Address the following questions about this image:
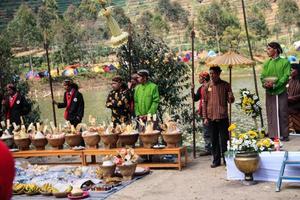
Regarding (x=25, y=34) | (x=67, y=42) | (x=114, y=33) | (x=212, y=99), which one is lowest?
(x=212, y=99)

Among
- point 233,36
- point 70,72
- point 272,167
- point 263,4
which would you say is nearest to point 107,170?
point 272,167

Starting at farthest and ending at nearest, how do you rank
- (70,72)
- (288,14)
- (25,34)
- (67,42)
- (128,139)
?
1. (25,34)
2. (288,14)
3. (67,42)
4. (70,72)
5. (128,139)

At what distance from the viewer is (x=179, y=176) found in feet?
22.6

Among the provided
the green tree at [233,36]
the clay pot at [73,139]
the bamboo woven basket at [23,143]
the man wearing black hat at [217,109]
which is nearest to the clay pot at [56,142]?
the clay pot at [73,139]

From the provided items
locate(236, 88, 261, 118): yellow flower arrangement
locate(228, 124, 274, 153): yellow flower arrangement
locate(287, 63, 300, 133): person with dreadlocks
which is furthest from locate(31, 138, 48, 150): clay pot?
locate(287, 63, 300, 133): person with dreadlocks

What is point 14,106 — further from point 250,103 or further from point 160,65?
point 250,103

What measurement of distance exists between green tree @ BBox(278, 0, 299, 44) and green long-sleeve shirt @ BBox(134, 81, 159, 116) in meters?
50.0

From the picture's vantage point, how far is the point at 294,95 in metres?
8.91

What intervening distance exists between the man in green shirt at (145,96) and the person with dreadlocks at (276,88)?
4.93 feet

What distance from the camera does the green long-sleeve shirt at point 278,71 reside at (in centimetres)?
773

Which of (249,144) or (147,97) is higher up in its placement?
(147,97)

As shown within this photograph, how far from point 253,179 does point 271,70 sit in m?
2.10

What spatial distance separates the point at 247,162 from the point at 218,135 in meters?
1.25

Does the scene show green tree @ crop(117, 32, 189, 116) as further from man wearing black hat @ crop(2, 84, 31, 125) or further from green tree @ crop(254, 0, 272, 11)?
green tree @ crop(254, 0, 272, 11)
